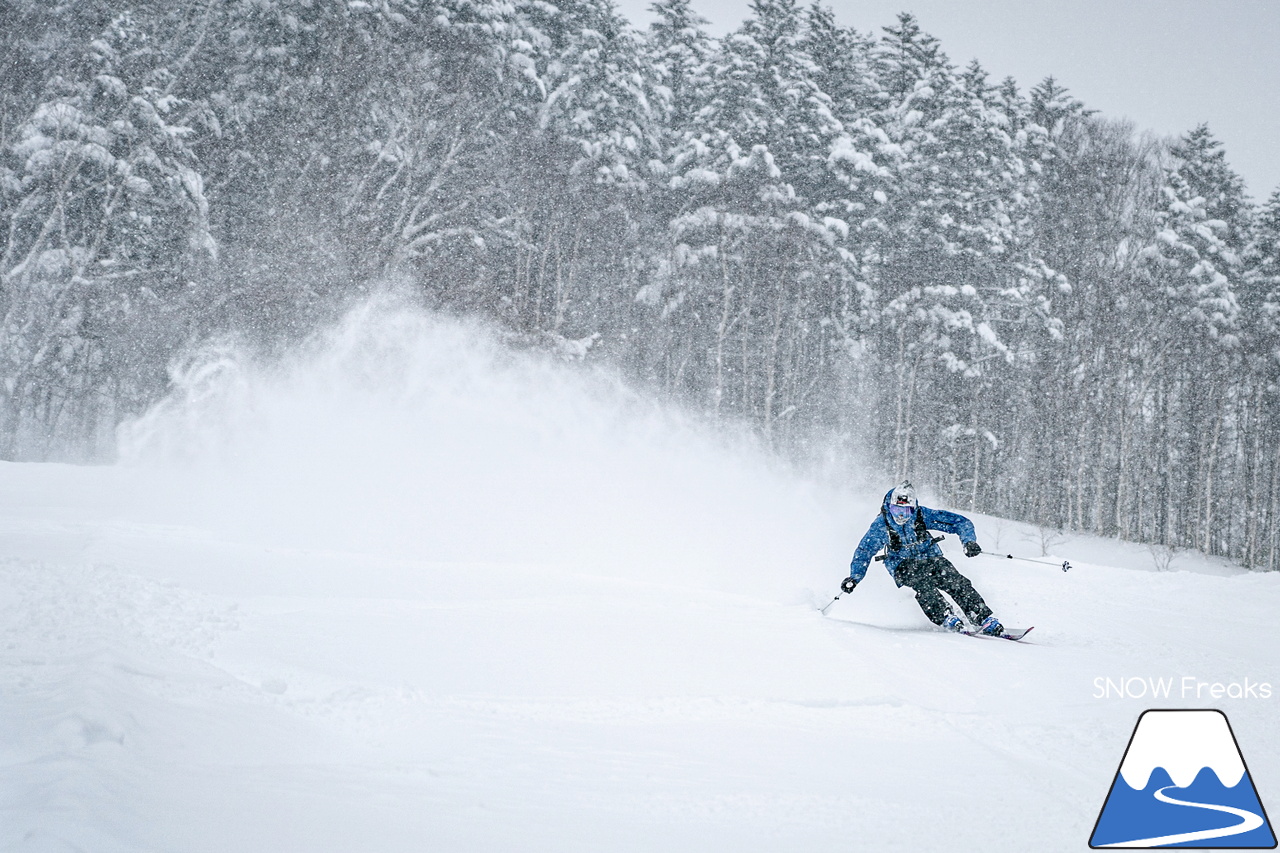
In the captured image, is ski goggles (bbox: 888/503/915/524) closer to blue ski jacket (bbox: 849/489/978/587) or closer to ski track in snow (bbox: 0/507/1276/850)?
blue ski jacket (bbox: 849/489/978/587)

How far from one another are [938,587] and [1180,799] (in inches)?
188

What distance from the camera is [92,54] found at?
1969cm

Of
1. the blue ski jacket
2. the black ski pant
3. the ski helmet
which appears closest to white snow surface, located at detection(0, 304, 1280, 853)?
the black ski pant

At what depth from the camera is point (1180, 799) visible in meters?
3.72

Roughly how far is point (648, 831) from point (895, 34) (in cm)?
3195

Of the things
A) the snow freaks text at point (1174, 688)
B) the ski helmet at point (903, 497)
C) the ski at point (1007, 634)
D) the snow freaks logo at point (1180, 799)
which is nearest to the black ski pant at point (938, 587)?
the ski at point (1007, 634)

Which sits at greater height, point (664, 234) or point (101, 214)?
point (664, 234)

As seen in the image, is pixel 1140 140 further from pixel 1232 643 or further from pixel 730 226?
pixel 1232 643

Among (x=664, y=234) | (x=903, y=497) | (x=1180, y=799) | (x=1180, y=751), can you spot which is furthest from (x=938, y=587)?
(x=664, y=234)

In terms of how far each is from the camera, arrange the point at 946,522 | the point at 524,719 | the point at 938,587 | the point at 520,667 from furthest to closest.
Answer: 1. the point at 946,522
2. the point at 938,587
3. the point at 520,667
4. the point at 524,719

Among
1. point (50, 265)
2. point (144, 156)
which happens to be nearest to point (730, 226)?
point (144, 156)

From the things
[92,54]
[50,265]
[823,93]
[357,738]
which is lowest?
[357,738]

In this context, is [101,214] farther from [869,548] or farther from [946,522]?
[946,522]

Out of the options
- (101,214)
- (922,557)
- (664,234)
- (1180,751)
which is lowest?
(1180,751)
